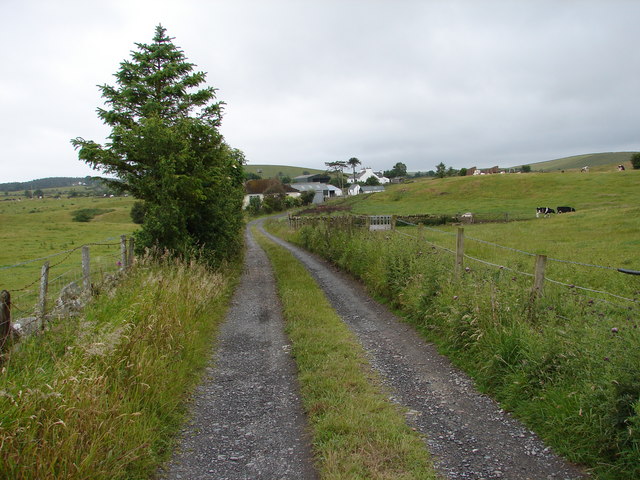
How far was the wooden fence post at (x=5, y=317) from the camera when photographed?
4566 mm

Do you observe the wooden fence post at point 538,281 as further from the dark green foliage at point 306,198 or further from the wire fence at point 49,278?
the dark green foliage at point 306,198

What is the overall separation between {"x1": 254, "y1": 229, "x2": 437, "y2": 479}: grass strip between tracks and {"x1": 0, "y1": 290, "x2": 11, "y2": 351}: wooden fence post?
352cm

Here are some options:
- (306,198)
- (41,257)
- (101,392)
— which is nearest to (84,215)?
(306,198)

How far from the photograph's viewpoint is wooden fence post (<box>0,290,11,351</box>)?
15.0 feet

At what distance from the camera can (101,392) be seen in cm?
425

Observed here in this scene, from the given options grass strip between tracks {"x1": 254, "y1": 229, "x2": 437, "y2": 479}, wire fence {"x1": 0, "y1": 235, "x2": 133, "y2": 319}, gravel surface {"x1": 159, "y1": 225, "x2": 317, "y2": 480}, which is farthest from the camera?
wire fence {"x1": 0, "y1": 235, "x2": 133, "y2": 319}

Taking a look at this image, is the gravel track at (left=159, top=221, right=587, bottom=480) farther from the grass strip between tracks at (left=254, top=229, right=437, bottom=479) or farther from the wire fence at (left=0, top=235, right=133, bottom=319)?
the wire fence at (left=0, top=235, right=133, bottom=319)

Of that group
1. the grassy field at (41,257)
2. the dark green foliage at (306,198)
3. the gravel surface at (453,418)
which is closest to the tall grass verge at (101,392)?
the grassy field at (41,257)

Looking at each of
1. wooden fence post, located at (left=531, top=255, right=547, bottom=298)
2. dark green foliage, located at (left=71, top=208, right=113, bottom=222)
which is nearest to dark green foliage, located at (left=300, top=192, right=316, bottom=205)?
dark green foliage, located at (left=71, top=208, right=113, bottom=222)

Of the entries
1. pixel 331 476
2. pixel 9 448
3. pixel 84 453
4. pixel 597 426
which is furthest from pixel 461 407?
pixel 9 448

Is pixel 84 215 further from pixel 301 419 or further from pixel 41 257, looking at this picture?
pixel 301 419

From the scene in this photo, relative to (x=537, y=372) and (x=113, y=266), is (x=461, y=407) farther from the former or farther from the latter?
(x=113, y=266)

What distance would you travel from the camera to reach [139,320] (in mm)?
6375

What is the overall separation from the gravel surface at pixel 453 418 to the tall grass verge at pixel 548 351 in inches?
7.9
